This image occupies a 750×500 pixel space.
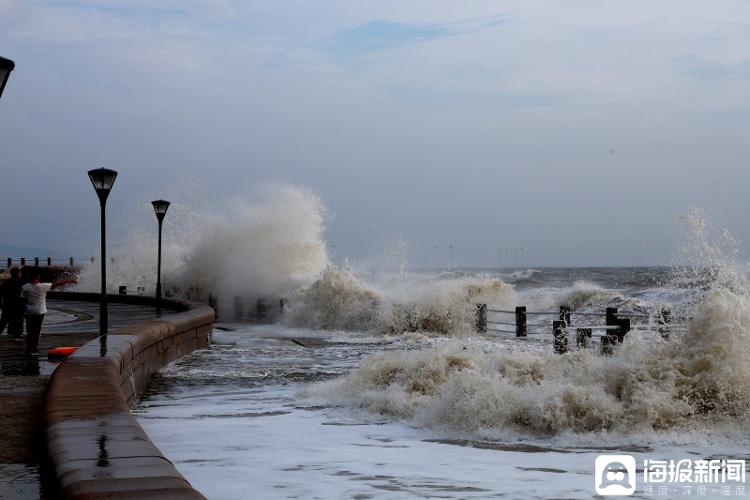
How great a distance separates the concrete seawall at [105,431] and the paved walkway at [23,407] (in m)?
0.21

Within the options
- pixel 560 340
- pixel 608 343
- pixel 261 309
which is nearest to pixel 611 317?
pixel 560 340

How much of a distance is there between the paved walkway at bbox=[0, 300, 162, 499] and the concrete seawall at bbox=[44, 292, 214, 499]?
211 millimetres

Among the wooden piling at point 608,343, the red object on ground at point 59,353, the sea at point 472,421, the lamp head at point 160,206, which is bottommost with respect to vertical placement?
the sea at point 472,421

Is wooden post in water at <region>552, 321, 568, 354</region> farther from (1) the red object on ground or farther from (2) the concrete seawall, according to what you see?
(1) the red object on ground

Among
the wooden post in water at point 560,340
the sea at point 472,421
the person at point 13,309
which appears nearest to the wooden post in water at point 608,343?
the sea at point 472,421

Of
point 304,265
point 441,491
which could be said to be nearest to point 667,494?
point 441,491

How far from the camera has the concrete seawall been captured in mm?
3854

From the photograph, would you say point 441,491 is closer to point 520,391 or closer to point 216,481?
point 216,481

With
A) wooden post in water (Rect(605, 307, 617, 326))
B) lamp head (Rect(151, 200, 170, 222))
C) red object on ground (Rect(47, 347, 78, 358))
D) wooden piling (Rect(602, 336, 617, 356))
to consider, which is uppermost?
lamp head (Rect(151, 200, 170, 222))

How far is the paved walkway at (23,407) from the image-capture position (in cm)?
496

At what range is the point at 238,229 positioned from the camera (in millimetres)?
35375

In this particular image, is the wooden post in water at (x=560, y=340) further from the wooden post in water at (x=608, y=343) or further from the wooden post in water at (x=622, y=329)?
the wooden post in water at (x=622, y=329)

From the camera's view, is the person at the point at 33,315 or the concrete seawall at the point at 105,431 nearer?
the concrete seawall at the point at 105,431

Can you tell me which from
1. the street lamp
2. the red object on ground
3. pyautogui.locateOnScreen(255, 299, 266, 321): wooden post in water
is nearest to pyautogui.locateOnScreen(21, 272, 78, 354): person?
the red object on ground
